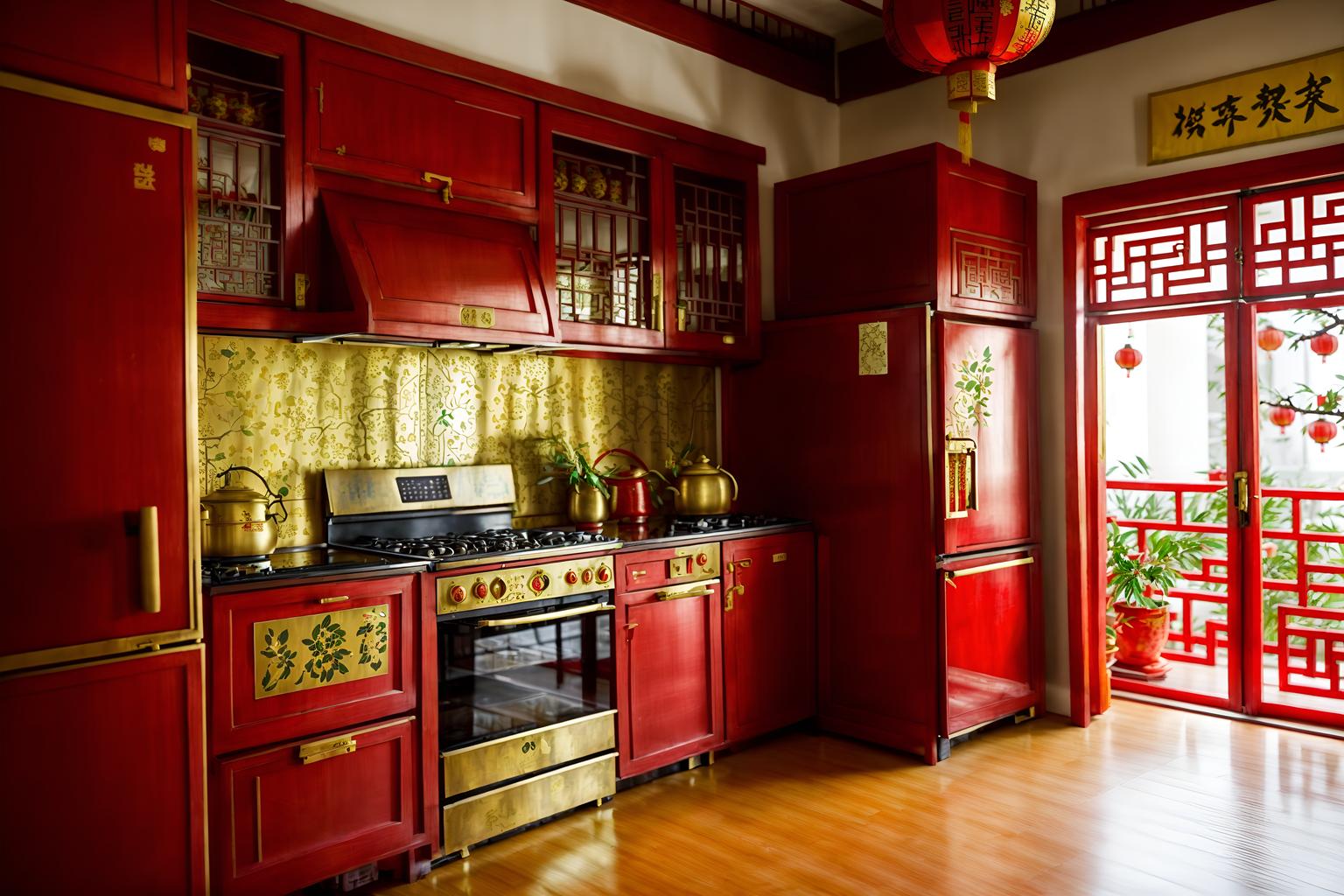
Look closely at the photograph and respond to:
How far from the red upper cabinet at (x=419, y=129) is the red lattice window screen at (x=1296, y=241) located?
2.88 m

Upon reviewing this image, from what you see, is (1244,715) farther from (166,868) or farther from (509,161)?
(166,868)

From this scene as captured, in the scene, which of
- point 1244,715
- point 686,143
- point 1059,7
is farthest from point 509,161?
point 1244,715

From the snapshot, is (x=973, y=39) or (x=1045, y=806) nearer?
(x=973, y=39)

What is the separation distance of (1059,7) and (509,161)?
8.63 ft

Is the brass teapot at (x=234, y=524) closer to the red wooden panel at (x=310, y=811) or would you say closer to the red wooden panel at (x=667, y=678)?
the red wooden panel at (x=310, y=811)

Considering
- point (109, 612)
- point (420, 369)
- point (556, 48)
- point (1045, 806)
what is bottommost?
point (1045, 806)

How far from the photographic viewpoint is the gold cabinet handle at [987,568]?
146 inches

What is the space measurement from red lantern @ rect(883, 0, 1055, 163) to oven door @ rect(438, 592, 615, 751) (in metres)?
1.91

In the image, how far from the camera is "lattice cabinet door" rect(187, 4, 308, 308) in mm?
2634

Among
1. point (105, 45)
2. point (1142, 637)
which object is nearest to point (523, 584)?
point (105, 45)

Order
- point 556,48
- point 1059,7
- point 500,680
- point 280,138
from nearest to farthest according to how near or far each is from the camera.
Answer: point 280,138 → point 500,680 → point 556,48 → point 1059,7

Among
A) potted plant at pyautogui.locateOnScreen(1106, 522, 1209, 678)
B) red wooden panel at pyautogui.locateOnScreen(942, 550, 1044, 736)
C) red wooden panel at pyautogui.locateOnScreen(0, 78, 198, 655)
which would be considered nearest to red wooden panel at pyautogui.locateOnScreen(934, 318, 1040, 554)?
red wooden panel at pyautogui.locateOnScreen(942, 550, 1044, 736)

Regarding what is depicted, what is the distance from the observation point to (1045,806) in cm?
318

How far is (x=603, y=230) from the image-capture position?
12.0 ft
